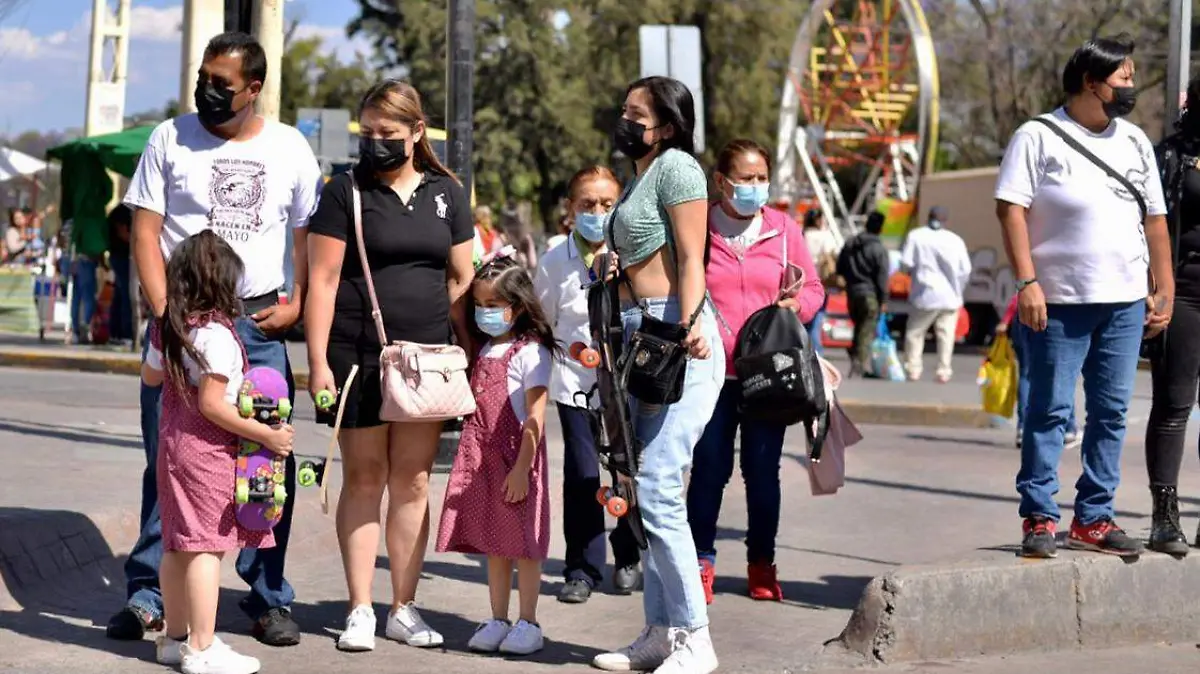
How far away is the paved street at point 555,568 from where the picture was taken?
630cm

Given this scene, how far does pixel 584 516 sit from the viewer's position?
762cm

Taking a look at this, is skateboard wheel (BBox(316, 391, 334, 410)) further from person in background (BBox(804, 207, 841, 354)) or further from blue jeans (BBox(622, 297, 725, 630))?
person in background (BBox(804, 207, 841, 354))

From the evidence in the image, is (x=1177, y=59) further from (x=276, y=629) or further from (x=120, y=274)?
(x=120, y=274)

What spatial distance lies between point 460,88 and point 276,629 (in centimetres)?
486

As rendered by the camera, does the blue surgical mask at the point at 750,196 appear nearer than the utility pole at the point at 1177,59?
Yes

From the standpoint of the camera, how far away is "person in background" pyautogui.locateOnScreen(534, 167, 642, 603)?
7574 mm

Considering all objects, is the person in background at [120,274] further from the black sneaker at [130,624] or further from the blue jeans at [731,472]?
the black sneaker at [130,624]

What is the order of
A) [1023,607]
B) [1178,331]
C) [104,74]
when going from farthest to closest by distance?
[104,74] → [1178,331] → [1023,607]

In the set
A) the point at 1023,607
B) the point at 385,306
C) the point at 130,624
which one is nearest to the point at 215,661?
the point at 130,624

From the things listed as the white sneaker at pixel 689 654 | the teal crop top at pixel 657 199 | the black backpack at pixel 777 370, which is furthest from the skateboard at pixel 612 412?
the black backpack at pixel 777 370

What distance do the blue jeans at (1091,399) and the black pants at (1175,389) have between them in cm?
24

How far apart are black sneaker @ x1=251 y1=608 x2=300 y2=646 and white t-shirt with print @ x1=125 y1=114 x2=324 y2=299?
3.62 ft

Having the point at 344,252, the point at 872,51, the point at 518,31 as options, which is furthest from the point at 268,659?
the point at 518,31

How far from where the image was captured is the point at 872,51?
50156 mm
